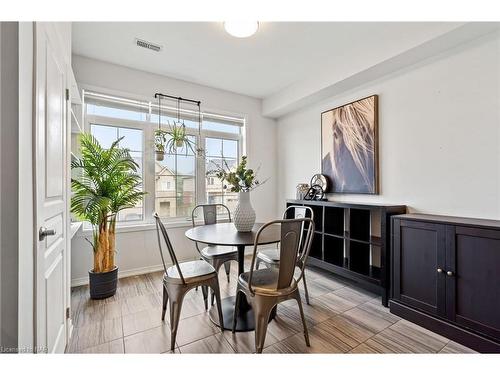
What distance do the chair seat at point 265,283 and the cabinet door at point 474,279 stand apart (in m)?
1.23

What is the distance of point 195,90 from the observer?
3529mm

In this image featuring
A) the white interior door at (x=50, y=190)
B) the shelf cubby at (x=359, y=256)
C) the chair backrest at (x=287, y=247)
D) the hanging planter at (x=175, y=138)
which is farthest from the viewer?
the hanging planter at (x=175, y=138)

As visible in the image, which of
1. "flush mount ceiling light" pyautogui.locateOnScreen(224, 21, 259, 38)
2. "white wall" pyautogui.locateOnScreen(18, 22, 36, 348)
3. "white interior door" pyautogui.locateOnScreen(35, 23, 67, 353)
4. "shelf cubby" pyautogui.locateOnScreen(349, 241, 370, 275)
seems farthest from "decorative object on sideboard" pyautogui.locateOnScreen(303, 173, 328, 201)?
"white wall" pyautogui.locateOnScreen(18, 22, 36, 348)

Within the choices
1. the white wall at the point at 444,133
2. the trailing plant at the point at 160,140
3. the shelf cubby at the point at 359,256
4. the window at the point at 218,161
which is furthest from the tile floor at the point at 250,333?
the trailing plant at the point at 160,140

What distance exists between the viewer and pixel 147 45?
8.39 ft

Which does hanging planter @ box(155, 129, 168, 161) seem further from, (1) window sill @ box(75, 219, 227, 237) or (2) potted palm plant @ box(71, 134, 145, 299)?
(1) window sill @ box(75, 219, 227, 237)

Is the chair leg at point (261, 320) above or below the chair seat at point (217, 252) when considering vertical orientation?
below

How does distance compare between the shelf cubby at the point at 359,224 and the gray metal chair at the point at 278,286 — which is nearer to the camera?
the gray metal chair at the point at 278,286

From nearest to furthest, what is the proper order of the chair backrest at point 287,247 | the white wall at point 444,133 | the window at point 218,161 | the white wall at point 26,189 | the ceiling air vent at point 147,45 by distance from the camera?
the white wall at point 26,189 → the chair backrest at point 287,247 → the white wall at point 444,133 → the ceiling air vent at point 147,45 → the window at point 218,161

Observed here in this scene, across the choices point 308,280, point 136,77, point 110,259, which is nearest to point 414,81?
point 308,280

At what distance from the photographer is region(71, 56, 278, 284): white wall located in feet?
9.14

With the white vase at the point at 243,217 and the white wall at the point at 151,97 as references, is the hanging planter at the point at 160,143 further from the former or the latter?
the white vase at the point at 243,217

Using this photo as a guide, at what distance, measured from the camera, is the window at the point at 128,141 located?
3.00 m

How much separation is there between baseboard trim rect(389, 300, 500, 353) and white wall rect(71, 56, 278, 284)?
8.05 ft
